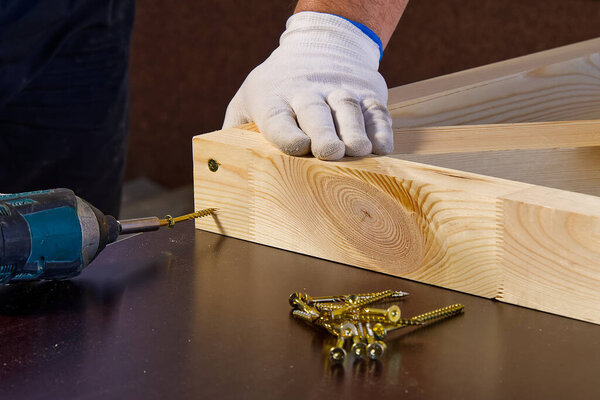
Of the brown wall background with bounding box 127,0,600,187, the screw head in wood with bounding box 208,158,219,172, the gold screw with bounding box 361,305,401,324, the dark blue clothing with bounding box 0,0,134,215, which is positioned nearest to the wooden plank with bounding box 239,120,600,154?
the screw head in wood with bounding box 208,158,219,172

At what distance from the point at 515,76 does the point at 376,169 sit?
623 mm

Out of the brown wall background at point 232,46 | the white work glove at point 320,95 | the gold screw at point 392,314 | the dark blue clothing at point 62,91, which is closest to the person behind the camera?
the gold screw at point 392,314

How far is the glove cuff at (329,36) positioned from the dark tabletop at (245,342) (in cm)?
42

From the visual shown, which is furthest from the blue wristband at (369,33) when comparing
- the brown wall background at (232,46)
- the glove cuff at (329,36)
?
the brown wall background at (232,46)

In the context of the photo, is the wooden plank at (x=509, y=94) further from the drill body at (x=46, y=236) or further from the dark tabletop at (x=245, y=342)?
the drill body at (x=46, y=236)

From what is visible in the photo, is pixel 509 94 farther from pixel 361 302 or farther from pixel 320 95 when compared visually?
pixel 361 302

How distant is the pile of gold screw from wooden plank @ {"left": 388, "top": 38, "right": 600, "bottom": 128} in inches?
20.9

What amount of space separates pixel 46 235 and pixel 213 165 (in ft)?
1.04

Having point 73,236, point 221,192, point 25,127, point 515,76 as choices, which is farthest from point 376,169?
point 25,127

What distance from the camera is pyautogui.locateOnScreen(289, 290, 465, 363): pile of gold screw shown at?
2.54 ft

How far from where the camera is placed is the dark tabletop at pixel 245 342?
72 centimetres

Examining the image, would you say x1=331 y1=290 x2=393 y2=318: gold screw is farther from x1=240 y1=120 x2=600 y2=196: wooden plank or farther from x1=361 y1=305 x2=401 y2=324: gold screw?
x1=240 y1=120 x2=600 y2=196: wooden plank

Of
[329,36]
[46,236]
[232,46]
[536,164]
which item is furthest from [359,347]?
[232,46]

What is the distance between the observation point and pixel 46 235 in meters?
0.89
